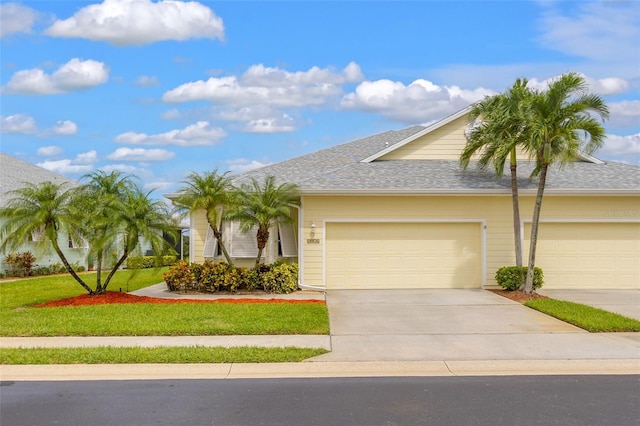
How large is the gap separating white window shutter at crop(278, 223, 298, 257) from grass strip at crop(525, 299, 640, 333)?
23.6 ft

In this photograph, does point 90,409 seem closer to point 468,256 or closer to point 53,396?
point 53,396

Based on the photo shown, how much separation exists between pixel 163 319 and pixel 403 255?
8.02 m

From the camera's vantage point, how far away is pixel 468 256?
18625mm

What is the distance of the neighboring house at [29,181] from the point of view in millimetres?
25656

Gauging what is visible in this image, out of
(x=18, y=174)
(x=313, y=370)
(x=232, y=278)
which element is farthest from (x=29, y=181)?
(x=313, y=370)

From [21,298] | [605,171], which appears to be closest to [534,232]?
[605,171]

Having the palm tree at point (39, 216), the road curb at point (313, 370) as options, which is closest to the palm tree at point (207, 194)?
the palm tree at point (39, 216)

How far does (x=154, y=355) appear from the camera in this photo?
31.7ft

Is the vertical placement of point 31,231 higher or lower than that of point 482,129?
lower

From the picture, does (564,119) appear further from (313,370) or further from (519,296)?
(313,370)

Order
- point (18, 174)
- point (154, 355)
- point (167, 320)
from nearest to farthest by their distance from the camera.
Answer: point (154, 355)
point (167, 320)
point (18, 174)

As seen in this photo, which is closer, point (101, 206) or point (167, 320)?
point (167, 320)

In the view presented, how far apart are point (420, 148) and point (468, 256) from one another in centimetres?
435

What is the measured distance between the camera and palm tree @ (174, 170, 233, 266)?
676 inches
